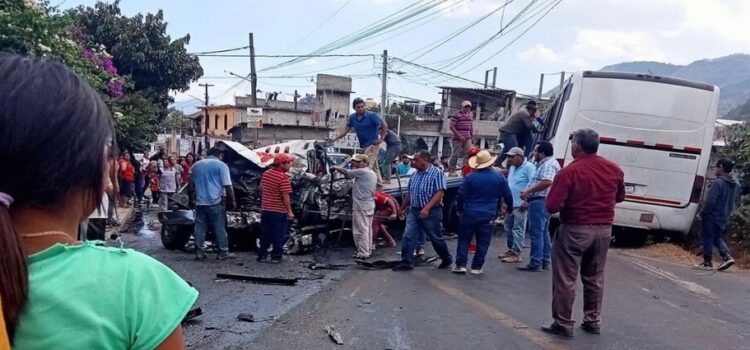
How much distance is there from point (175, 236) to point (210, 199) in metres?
1.50

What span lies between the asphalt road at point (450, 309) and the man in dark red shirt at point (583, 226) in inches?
10.2

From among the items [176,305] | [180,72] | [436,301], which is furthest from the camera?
[180,72]

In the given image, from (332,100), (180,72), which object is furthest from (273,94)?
(180,72)

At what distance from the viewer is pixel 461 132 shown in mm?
14828

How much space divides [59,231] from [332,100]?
187ft

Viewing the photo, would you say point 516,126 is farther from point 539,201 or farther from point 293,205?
point 293,205

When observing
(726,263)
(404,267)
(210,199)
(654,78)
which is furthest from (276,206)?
(726,263)

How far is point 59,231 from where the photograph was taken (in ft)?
4.49

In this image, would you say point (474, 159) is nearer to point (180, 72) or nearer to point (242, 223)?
point (242, 223)

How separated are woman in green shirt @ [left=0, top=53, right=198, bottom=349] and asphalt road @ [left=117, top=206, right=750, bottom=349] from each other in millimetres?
4501

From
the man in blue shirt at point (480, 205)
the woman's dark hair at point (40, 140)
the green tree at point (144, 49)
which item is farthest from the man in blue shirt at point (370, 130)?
the green tree at point (144, 49)

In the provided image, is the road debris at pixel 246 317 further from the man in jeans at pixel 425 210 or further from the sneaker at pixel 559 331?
the man in jeans at pixel 425 210

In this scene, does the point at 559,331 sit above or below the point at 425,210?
below

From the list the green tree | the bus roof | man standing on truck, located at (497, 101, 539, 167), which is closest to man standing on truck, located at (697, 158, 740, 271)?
the bus roof
